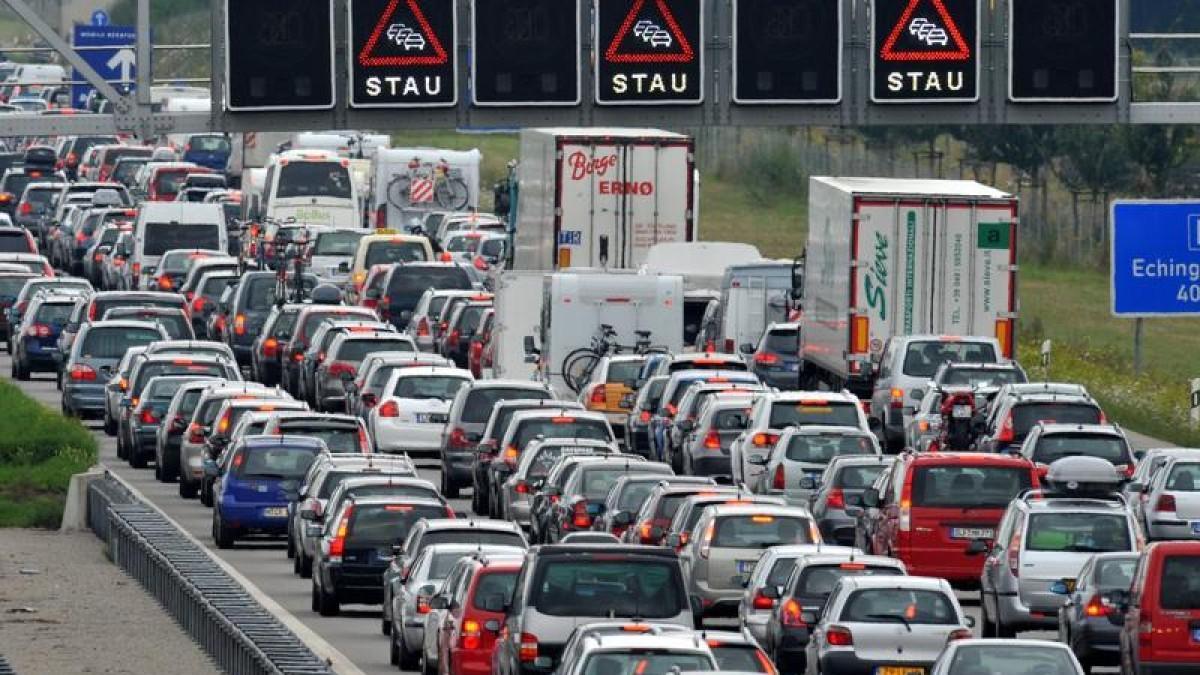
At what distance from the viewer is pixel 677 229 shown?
2368 inches

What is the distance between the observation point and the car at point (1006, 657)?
77.5ft

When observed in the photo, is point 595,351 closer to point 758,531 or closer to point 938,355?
point 938,355

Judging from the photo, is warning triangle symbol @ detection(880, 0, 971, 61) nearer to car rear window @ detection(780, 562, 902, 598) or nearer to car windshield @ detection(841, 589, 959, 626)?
car rear window @ detection(780, 562, 902, 598)

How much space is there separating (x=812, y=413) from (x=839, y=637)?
15.5 metres

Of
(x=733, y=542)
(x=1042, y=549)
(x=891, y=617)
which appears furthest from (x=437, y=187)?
(x=891, y=617)

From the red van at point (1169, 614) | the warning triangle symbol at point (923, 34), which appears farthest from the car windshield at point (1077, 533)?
the warning triangle symbol at point (923, 34)

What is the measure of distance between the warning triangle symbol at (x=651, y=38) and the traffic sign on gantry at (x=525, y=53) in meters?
0.54

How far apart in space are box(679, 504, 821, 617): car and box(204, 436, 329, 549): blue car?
881cm

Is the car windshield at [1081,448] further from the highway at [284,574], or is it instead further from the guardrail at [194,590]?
the guardrail at [194,590]

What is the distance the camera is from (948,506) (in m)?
35.6

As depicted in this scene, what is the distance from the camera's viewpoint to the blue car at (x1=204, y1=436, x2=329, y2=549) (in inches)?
1639

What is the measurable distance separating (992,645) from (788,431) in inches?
690

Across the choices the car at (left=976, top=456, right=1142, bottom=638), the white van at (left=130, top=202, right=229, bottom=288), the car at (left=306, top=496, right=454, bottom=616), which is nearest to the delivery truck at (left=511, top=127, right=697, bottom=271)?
the white van at (left=130, top=202, right=229, bottom=288)

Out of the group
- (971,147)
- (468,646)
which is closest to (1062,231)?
(971,147)
